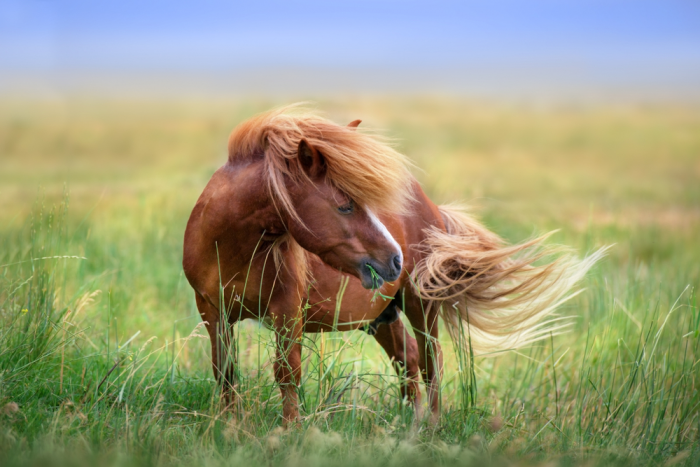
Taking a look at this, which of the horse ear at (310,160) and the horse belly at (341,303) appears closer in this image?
the horse ear at (310,160)

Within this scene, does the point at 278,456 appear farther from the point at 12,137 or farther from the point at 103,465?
the point at 12,137

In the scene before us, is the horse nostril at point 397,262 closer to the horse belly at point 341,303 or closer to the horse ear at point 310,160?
the horse belly at point 341,303

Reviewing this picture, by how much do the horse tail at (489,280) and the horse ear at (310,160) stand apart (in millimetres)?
1037

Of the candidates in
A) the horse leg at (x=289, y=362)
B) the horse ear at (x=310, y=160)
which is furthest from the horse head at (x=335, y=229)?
the horse leg at (x=289, y=362)

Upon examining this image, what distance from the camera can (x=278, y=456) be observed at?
2.43 meters

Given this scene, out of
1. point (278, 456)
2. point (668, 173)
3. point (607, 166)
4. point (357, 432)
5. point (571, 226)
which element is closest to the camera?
point (278, 456)

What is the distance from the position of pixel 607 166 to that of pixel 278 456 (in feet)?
81.1

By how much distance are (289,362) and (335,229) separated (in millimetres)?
731

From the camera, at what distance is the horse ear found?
276cm

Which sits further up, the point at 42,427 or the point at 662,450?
the point at 42,427

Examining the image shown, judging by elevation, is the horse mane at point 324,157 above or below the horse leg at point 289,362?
above

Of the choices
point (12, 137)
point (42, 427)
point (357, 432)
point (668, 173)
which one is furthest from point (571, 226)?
point (12, 137)

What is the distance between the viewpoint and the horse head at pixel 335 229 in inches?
110

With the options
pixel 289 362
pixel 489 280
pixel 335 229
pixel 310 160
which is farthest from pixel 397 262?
pixel 489 280
